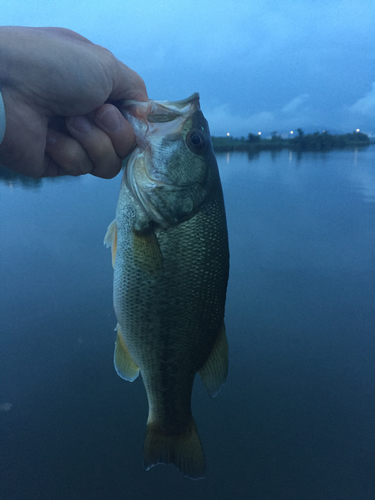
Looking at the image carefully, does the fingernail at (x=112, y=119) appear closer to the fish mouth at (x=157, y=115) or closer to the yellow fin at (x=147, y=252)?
the fish mouth at (x=157, y=115)

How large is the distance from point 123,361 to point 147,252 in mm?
536

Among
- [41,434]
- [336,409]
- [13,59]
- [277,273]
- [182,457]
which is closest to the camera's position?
[13,59]

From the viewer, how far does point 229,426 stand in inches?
120

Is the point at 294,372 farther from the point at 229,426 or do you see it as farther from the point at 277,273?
the point at 277,273

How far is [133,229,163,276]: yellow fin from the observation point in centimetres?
119

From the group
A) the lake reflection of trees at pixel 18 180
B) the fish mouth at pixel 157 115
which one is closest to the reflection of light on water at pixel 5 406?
the fish mouth at pixel 157 115

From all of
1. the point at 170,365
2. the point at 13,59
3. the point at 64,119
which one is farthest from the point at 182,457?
the point at 13,59

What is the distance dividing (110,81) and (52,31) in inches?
13.4

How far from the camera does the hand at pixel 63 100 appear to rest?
1237mm

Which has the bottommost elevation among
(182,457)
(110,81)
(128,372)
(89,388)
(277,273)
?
(89,388)

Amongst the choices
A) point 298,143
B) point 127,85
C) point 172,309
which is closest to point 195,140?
point 127,85

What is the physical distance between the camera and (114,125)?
1297 millimetres

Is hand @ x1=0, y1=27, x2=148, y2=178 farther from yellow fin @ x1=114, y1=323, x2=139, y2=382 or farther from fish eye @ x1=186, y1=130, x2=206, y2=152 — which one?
yellow fin @ x1=114, y1=323, x2=139, y2=382

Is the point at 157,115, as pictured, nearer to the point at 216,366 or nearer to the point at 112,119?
the point at 112,119
